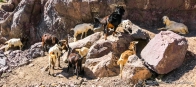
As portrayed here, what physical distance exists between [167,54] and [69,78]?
2717 millimetres

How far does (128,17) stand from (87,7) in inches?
58.2

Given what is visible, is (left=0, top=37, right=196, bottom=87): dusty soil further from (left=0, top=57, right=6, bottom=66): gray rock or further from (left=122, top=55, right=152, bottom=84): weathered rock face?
(left=0, top=57, right=6, bottom=66): gray rock

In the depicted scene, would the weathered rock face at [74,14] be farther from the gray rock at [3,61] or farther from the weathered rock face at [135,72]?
the weathered rock face at [135,72]

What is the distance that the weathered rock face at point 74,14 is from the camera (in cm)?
1016

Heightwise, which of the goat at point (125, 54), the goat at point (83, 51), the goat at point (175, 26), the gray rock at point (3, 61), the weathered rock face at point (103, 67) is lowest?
the gray rock at point (3, 61)

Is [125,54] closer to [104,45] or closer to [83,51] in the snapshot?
[104,45]

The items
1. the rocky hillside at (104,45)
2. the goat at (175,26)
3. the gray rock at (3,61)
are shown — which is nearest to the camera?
the rocky hillside at (104,45)

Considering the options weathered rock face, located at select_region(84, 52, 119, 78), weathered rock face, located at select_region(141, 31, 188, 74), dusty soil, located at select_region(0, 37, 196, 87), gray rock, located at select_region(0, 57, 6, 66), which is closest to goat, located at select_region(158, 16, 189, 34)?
dusty soil, located at select_region(0, 37, 196, 87)

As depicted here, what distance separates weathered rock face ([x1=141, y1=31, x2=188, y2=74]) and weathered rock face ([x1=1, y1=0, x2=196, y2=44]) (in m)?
2.35

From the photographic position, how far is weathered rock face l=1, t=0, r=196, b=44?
10.2 metres

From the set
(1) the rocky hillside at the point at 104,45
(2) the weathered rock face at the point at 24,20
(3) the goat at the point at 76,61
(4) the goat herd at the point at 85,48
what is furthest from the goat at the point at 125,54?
(2) the weathered rock face at the point at 24,20

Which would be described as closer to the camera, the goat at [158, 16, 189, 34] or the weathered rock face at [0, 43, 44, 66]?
the goat at [158, 16, 189, 34]

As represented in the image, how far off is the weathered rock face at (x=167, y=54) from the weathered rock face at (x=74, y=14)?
7.71ft

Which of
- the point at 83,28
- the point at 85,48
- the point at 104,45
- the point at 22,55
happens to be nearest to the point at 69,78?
the point at 85,48
